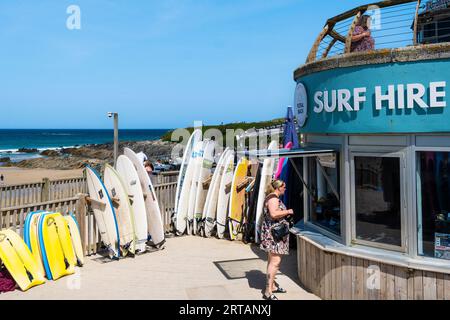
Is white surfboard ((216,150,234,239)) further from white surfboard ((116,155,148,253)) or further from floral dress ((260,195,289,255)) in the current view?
floral dress ((260,195,289,255))

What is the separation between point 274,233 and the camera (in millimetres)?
5652

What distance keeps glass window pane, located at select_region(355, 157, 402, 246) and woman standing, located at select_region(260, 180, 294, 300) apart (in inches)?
36.2

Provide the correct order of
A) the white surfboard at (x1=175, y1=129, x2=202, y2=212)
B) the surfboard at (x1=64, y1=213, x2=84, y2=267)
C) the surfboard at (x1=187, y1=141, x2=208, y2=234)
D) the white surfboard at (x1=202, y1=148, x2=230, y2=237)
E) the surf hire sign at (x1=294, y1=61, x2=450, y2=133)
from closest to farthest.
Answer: the surf hire sign at (x1=294, y1=61, x2=450, y2=133), the surfboard at (x1=64, y1=213, x2=84, y2=267), the white surfboard at (x1=202, y1=148, x2=230, y2=237), the surfboard at (x1=187, y1=141, x2=208, y2=234), the white surfboard at (x1=175, y1=129, x2=202, y2=212)

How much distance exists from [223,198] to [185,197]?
3.04 ft

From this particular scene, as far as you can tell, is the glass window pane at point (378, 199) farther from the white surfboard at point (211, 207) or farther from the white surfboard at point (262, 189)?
the white surfboard at point (211, 207)

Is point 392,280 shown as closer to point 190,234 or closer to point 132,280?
point 132,280

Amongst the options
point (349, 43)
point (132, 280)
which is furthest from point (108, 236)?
point (349, 43)

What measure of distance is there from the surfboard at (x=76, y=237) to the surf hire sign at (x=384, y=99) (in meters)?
4.26

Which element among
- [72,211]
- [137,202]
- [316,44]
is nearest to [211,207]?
[137,202]

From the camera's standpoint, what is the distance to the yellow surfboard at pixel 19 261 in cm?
603

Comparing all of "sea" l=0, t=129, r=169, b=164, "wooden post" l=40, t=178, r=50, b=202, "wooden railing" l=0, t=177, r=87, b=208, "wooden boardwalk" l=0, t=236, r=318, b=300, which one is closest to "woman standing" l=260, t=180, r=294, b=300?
"wooden boardwalk" l=0, t=236, r=318, b=300

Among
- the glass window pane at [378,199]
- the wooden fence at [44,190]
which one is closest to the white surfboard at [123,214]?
the wooden fence at [44,190]

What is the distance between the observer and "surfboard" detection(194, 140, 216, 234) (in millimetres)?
9427

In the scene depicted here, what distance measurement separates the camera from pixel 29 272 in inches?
246
